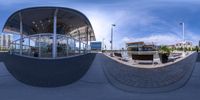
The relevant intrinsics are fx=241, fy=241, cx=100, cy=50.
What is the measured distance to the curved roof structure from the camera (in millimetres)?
14711

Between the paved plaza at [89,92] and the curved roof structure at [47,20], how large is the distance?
17.9ft

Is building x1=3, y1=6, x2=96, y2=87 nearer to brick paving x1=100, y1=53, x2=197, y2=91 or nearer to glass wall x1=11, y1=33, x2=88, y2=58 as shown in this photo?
glass wall x1=11, y1=33, x2=88, y2=58

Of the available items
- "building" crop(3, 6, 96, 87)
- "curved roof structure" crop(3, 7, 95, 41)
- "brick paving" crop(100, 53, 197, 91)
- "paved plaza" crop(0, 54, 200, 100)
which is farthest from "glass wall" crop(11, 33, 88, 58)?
"paved plaza" crop(0, 54, 200, 100)

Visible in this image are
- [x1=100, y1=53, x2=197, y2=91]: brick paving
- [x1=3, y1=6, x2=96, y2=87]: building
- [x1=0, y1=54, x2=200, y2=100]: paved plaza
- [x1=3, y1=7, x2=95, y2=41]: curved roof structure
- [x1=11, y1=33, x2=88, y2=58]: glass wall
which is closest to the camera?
[x1=0, y1=54, x2=200, y2=100]: paved plaza

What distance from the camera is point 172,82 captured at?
9398 mm

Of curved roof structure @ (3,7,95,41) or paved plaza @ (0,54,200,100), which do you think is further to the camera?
curved roof structure @ (3,7,95,41)

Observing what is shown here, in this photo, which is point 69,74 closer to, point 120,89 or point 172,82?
point 120,89

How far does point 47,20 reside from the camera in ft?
63.0

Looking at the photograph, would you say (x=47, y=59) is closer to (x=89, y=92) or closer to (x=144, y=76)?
(x=89, y=92)

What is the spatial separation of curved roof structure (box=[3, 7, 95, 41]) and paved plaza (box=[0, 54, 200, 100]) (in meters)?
5.44

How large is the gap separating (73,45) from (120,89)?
28.2 feet

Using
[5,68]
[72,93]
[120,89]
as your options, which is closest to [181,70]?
[120,89]

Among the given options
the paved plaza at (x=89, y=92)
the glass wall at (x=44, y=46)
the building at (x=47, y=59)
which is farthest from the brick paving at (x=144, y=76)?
the glass wall at (x=44, y=46)

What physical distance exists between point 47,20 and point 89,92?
12488 mm
